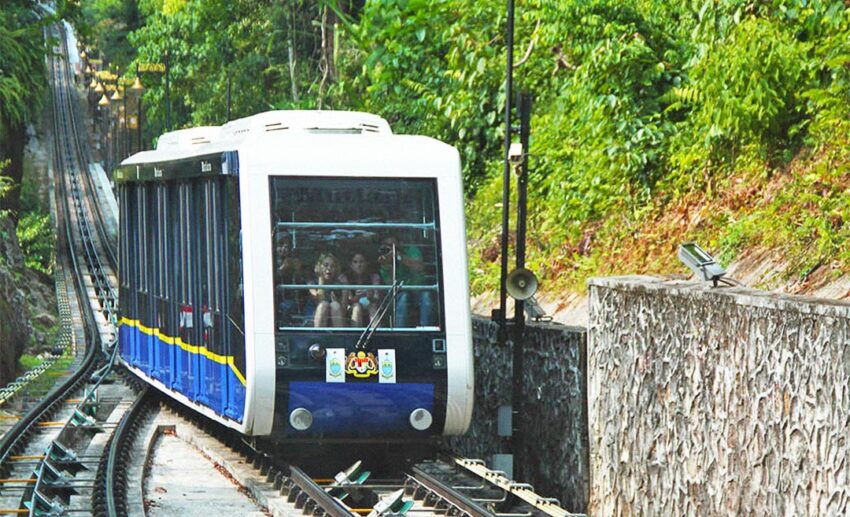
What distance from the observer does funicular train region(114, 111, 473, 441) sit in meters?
15.1

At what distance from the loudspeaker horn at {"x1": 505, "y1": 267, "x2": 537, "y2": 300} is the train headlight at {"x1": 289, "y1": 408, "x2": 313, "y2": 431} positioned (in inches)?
117

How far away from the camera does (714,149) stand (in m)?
19.5

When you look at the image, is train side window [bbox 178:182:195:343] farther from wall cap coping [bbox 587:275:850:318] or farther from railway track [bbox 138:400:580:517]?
wall cap coping [bbox 587:275:850:318]

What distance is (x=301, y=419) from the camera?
594 inches

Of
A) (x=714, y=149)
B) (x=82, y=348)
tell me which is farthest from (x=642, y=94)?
(x=82, y=348)

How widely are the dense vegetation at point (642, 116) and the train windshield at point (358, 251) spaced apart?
312cm

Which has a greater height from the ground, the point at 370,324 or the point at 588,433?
the point at 370,324

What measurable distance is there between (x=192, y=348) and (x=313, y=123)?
9.00ft

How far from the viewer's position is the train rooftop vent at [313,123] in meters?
16.8

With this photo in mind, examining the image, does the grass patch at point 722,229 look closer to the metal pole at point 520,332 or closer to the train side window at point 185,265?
the metal pole at point 520,332

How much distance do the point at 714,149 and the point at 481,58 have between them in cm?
663

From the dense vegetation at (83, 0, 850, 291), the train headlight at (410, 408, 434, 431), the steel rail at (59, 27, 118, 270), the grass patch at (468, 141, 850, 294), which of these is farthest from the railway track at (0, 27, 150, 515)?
the steel rail at (59, 27, 118, 270)

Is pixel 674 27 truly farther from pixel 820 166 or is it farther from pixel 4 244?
pixel 4 244

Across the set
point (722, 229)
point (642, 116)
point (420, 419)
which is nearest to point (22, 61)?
point (642, 116)
